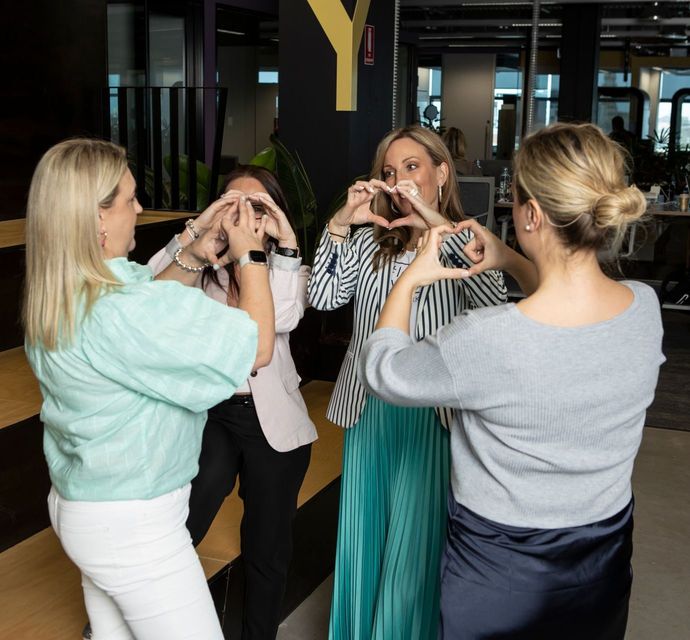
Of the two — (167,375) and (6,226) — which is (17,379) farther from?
(167,375)

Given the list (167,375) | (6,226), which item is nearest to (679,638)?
(167,375)

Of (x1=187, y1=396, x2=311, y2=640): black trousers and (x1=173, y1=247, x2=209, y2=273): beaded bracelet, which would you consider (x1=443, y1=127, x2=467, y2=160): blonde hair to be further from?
(x1=173, y1=247, x2=209, y2=273): beaded bracelet

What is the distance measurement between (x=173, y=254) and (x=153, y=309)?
0.74 m

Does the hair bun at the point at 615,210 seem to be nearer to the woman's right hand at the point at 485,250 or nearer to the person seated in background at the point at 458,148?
the woman's right hand at the point at 485,250

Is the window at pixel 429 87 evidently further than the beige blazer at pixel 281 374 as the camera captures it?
Yes

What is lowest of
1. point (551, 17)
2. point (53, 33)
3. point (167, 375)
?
point (167, 375)

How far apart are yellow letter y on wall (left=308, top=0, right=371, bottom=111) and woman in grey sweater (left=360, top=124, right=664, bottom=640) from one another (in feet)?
2.82

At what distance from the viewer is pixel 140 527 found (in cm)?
158

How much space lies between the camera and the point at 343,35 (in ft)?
7.99

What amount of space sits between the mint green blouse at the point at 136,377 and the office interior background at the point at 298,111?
1007 millimetres

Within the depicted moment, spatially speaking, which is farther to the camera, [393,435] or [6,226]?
[6,226]

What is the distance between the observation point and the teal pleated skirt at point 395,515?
2314 mm

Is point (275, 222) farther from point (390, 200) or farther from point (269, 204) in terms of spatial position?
point (390, 200)

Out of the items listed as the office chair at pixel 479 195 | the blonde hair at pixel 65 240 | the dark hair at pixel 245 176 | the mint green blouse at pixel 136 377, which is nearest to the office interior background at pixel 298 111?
the dark hair at pixel 245 176
